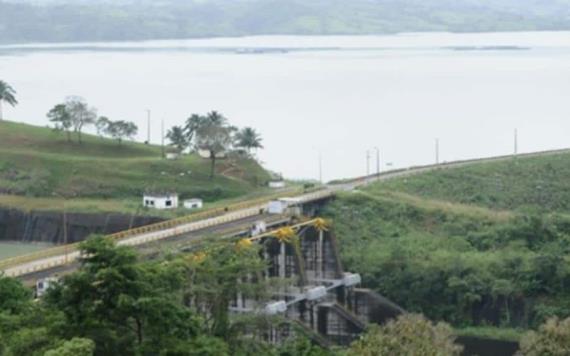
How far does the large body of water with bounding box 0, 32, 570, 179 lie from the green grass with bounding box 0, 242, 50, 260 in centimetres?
1900

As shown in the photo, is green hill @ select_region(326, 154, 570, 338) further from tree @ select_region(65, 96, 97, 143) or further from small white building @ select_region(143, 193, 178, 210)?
tree @ select_region(65, 96, 97, 143)

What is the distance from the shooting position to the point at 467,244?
39.0m

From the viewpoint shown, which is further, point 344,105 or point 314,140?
point 344,105

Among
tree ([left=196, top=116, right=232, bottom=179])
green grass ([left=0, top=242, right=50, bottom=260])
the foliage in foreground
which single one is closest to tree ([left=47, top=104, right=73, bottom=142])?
tree ([left=196, top=116, right=232, bottom=179])

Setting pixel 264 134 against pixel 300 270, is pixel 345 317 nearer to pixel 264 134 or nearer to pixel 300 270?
pixel 300 270

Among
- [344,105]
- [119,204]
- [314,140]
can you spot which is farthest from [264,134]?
[119,204]

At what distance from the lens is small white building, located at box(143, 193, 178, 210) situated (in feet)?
144

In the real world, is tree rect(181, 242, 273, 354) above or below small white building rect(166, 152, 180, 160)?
below

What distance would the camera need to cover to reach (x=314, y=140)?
2869 inches

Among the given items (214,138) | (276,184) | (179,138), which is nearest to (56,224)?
(214,138)

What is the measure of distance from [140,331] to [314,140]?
56079 mm

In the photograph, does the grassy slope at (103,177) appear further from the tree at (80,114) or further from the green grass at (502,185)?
the green grass at (502,185)

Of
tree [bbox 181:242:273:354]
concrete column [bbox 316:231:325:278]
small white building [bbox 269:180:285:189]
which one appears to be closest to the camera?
tree [bbox 181:242:273:354]

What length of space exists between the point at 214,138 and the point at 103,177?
436 cm
